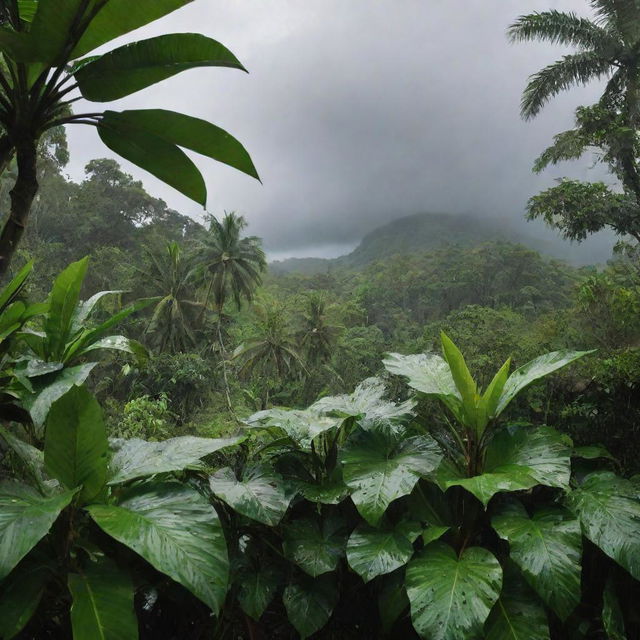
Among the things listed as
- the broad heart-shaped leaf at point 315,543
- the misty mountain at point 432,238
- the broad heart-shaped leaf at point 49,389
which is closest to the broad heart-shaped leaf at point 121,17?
the broad heart-shaped leaf at point 49,389

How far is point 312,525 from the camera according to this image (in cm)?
142

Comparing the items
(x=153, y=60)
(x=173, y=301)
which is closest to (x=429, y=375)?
(x=153, y=60)

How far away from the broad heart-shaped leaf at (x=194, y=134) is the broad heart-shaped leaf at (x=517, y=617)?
5.46ft

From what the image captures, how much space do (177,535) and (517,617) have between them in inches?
40.3

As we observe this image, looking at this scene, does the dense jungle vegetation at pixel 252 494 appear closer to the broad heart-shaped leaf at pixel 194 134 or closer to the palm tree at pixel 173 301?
the broad heart-shaped leaf at pixel 194 134

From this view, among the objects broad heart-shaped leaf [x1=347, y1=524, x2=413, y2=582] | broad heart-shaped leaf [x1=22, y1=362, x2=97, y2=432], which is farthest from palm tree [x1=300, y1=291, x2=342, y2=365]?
broad heart-shaped leaf [x1=347, y1=524, x2=413, y2=582]

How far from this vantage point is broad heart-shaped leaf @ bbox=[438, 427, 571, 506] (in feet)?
4.25

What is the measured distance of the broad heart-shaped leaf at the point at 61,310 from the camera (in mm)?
A: 1765

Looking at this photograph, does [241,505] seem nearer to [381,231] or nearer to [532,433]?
[532,433]

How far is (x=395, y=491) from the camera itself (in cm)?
132

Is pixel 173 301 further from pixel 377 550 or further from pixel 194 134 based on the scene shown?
pixel 377 550

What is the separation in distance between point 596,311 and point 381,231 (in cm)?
11274

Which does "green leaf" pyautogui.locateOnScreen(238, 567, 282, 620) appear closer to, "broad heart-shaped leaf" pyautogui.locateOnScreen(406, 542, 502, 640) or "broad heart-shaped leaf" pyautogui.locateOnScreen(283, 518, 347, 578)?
"broad heart-shaped leaf" pyautogui.locateOnScreen(283, 518, 347, 578)

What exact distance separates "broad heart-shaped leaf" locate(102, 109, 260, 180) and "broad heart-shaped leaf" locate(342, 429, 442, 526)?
1103 millimetres
